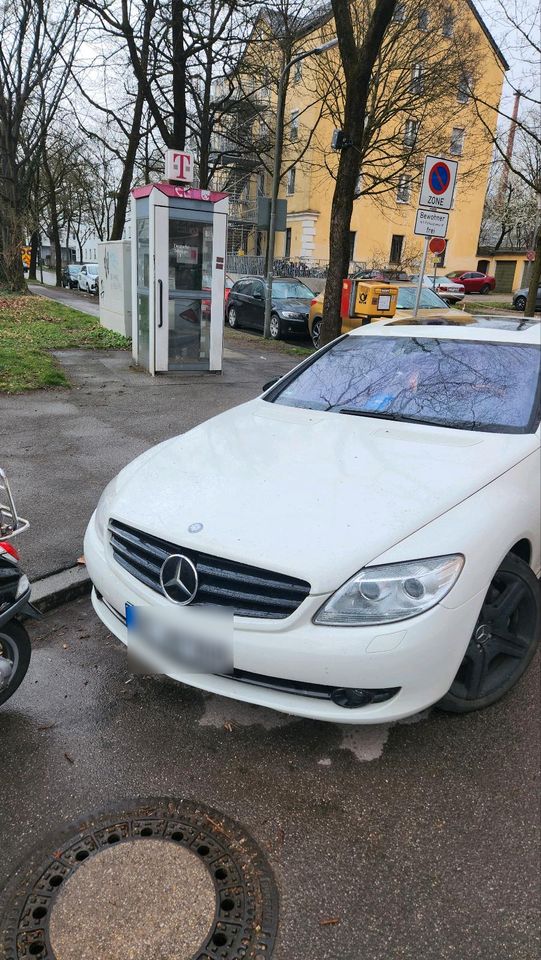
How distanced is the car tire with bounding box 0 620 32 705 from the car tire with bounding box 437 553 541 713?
6.01 feet

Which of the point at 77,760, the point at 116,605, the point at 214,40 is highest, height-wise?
the point at 214,40

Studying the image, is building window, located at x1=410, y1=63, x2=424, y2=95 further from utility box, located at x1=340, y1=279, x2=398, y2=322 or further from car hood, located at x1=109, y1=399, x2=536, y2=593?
car hood, located at x1=109, y1=399, x2=536, y2=593

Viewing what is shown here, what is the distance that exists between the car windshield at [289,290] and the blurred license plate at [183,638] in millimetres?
16422

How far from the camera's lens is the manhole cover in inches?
76.0

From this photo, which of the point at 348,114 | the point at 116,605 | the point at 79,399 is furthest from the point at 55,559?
the point at 348,114

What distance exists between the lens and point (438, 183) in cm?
779

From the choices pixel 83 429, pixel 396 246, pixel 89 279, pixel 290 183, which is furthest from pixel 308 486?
pixel 290 183

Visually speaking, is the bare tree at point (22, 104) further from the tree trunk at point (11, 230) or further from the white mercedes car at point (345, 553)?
the white mercedes car at point (345, 553)

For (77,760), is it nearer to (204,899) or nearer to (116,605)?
(116,605)

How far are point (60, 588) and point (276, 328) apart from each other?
1417 centimetres

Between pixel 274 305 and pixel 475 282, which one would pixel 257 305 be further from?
pixel 475 282

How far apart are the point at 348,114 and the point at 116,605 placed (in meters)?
9.89

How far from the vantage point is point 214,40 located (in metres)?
14.9

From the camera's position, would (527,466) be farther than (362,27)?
No
